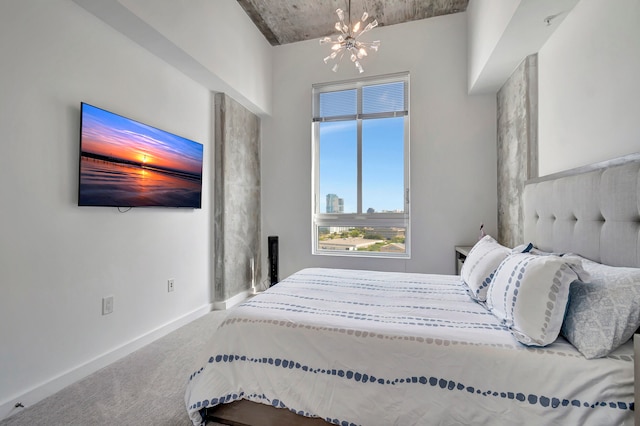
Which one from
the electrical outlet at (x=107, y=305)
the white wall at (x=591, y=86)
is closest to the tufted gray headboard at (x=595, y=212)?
the white wall at (x=591, y=86)

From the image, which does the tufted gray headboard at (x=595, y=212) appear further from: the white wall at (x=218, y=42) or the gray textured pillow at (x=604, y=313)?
the white wall at (x=218, y=42)

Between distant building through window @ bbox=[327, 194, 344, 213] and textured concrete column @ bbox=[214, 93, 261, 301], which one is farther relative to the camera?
distant building through window @ bbox=[327, 194, 344, 213]

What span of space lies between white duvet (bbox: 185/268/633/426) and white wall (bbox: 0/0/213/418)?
1.11m

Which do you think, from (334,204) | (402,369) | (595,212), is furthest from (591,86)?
(334,204)

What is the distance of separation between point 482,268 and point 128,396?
7.63ft

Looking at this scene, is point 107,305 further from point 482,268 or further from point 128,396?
point 482,268

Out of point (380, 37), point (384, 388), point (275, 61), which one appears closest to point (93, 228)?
point (384, 388)

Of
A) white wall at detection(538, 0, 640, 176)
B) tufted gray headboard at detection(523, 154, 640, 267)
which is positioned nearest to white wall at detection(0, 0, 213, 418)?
tufted gray headboard at detection(523, 154, 640, 267)

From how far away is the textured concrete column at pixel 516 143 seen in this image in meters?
2.51

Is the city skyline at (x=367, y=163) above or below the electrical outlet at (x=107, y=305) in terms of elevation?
above

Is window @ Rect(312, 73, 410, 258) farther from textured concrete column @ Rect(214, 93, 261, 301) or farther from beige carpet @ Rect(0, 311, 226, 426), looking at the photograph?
beige carpet @ Rect(0, 311, 226, 426)

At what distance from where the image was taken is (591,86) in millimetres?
1765

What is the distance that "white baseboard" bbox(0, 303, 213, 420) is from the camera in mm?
1615

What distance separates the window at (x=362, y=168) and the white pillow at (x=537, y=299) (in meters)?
2.42
